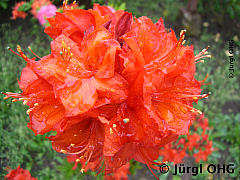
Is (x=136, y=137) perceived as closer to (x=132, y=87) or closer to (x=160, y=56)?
(x=132, y=87)

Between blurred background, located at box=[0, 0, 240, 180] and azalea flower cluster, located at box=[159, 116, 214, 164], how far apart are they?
11 centimetres

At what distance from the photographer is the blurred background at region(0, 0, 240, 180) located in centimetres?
200

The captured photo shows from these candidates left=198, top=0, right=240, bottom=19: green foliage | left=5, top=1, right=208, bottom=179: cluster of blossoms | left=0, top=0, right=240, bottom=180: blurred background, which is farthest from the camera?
left=198, top=0, right=240, bottom=19: green foliage

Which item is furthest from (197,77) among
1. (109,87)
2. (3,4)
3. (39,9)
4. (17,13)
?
(3,4)

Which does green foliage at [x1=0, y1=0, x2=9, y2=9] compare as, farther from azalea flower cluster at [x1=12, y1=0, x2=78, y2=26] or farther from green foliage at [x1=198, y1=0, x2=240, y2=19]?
green foliage at [x1=198, y1=0, x2=240, y2=19]

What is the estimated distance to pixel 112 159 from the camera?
1.02m

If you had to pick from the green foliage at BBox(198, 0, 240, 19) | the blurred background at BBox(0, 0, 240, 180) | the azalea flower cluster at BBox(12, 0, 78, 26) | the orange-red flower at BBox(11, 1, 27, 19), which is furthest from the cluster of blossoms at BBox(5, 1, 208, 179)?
the green foliage at BBox(198, 0, 240, 19)

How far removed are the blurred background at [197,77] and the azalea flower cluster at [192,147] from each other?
11cm

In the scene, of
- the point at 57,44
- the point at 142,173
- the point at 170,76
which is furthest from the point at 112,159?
the point at 142,173

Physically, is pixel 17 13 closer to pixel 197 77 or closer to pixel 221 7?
pixel 197 77

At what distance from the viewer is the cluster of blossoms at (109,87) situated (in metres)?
0.85

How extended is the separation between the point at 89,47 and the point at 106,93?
0.21 meters

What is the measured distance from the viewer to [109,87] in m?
0.84

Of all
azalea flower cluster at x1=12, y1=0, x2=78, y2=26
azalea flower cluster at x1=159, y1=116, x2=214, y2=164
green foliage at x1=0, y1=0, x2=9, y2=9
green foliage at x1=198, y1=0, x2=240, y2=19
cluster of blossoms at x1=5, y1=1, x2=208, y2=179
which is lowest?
azalea flower cluster at x1=159, y1=116, x2=214, y2=164
